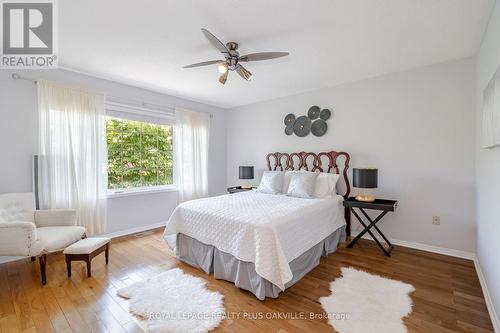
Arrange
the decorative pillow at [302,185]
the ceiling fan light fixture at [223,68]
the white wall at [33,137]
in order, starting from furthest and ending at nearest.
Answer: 1. the decorative pillow at [302,185]
2. the white wall at [33,137]
3. the ceiling fan light fixture at [223,68]

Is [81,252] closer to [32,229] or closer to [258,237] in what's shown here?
[32,229]

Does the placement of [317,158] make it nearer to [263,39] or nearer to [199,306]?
[263,39]

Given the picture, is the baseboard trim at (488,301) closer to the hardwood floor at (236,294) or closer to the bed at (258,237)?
the hardwood floor at (236,294)

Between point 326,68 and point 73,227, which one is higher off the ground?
point 326,68

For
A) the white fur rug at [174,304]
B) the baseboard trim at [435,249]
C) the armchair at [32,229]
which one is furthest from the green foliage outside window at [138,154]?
the baseboard trim at [435,249]

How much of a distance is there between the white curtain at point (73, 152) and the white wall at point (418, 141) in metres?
3.63

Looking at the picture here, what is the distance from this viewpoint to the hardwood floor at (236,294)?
1.70 meters

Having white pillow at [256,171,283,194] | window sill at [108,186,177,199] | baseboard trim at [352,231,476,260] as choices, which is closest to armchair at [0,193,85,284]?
window sill at [108,186,177,199]

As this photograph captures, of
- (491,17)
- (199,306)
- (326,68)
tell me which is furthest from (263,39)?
(199,306)

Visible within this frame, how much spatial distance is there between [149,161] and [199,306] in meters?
3.09

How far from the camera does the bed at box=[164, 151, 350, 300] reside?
6.53 ft

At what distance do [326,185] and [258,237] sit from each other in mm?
1817

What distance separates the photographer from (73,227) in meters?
2.71

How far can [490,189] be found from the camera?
6.30ft
